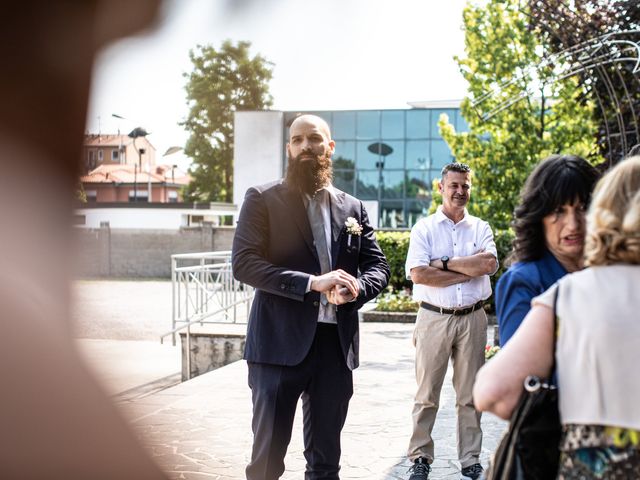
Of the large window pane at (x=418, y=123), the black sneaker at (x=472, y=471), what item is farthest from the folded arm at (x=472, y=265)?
the large window pane at (x=418, y=123)

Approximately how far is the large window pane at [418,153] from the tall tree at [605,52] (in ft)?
79.9

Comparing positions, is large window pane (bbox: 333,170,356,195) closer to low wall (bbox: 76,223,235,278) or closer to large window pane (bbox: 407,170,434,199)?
large window pane (bbox: 407,170,434,199)

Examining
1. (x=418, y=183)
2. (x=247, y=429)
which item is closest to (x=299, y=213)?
(x=247, y=429)

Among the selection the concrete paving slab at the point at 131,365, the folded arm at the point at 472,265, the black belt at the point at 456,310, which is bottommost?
the concrete paving slab at the point at 131,365

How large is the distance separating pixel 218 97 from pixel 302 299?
5018 centimetres

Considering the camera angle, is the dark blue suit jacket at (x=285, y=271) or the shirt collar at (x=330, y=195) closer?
the dark blue suit jacket at (x=285, y=271)

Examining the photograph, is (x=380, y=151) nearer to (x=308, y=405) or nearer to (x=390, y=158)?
(x=390, y=158)

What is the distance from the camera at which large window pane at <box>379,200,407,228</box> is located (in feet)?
131

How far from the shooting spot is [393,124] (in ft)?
129

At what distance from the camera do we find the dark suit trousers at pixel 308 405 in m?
3.71

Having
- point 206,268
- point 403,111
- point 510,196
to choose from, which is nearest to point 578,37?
point 510,196

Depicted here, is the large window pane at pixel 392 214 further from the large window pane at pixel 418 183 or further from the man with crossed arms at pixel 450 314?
the man with crossed arms at pixel 450 314

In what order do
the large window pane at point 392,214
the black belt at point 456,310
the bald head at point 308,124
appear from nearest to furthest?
the bald head at point 308,124 < the black belt at point 456,310 < the large window pane at point 392,214

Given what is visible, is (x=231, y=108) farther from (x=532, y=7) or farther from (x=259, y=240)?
(x=259, y=240)
